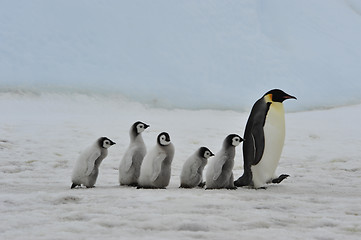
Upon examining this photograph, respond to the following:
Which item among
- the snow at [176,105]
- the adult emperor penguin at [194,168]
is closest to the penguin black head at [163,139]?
the adult emperor penguin at [194,168]

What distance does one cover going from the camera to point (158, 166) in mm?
4176

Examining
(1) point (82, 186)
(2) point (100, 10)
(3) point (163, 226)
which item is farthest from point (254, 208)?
(2) point (100, 10)

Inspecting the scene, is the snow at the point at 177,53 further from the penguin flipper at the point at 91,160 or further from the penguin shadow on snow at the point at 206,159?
the penguin flipper at the point at 91,160

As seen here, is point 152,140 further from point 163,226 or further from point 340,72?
point 340,72

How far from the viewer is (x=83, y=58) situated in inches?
407

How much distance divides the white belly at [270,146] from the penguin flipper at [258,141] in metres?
0.06

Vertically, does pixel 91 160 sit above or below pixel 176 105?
below

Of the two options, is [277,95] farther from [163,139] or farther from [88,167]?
[88,167]

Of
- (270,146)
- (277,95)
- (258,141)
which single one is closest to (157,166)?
(258,141)

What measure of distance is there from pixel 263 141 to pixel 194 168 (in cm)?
62

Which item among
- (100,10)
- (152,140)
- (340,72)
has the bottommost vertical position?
(152,140)

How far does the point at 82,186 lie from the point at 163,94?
18.4 ft

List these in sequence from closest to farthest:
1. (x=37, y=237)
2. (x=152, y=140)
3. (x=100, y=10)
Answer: (x=37, y=237) < (x=152, y=140) < (x=100, y=10)

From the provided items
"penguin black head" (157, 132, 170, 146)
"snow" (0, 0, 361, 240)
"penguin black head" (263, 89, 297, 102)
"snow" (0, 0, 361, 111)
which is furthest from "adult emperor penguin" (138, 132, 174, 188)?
"snow" (0, 0, 361, 111)
